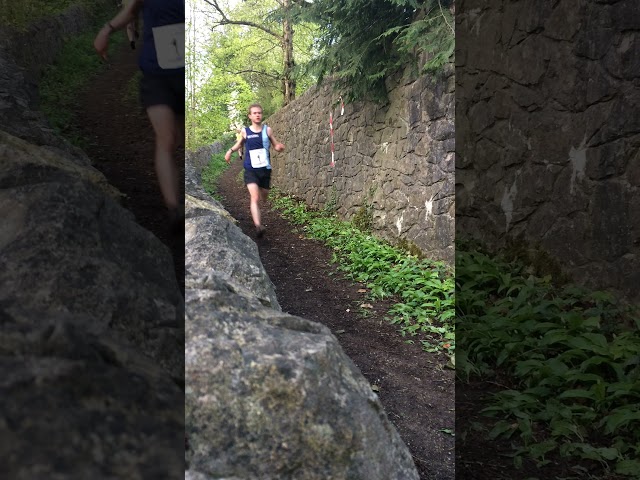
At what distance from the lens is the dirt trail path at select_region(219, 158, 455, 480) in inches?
48.6

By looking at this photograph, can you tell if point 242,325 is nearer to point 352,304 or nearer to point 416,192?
point 352,304

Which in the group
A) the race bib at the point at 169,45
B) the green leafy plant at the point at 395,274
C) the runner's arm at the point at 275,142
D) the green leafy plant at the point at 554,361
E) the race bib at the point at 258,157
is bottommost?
the green leafy plant at the point at 554,361

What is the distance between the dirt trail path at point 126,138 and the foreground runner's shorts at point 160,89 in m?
0.02

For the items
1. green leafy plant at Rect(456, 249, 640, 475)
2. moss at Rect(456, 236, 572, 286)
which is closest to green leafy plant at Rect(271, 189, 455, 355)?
green leafy plant at Rect(456, 249, 640, 475)

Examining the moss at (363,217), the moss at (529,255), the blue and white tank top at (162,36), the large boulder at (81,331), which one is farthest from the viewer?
the moss at (529,255)

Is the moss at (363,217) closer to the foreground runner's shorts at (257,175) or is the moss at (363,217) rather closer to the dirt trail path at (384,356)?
the dirt trail path at (384,356)

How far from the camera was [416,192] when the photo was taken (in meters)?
2.02

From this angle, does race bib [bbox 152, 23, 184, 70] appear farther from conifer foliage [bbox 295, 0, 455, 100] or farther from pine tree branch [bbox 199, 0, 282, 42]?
conifer foliage [bbox 295, 0, 455, 100]

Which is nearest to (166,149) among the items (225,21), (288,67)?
(225,21)

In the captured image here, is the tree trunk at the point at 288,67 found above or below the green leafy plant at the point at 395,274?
above

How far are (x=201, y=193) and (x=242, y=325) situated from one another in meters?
0.35

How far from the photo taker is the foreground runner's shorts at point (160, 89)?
3.21 ft

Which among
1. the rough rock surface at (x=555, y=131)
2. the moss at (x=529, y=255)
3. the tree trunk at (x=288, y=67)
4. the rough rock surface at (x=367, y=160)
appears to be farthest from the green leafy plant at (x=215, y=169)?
the moss at (x=529, y=255)

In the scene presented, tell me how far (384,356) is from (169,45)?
2.79ft
